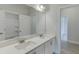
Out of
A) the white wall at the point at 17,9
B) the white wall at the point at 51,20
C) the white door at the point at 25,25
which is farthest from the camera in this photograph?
the white wall at the point at 51,20

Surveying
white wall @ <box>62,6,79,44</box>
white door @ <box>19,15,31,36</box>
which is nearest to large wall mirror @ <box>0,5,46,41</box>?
white door @ <box>19,15,31,36</box>

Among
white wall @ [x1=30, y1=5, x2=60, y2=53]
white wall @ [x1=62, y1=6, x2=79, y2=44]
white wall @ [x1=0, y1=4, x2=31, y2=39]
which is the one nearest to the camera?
white wall @ [x1=0, y1=4, x2=31, y2=39]

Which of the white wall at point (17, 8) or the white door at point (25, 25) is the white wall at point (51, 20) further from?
the white wall at point (17, 8)

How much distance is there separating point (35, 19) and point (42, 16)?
27 cm

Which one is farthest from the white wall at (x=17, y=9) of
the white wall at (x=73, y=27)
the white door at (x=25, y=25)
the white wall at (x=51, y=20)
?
the white wall at (x=73, y=27)

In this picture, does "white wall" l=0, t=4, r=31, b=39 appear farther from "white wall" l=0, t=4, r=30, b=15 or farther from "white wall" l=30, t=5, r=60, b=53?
"white wall" l=30, t=5, r=60, b=53

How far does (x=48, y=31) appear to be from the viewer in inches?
91.2

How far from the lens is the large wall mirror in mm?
1419

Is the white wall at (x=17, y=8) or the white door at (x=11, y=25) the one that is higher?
the white wall at (x=17, y=8)

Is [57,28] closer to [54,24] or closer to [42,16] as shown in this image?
[54,24]

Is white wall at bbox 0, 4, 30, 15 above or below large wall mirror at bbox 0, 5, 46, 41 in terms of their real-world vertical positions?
above

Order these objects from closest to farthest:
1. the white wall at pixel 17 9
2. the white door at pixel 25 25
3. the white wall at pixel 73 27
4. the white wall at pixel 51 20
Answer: the white wall at pixel 17 9
the white door at pixel 25 25
the white wall at pixel 51 20
the white wall at pixel 73 27

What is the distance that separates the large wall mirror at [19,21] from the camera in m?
1.42

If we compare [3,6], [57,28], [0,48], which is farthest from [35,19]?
[0,48]
